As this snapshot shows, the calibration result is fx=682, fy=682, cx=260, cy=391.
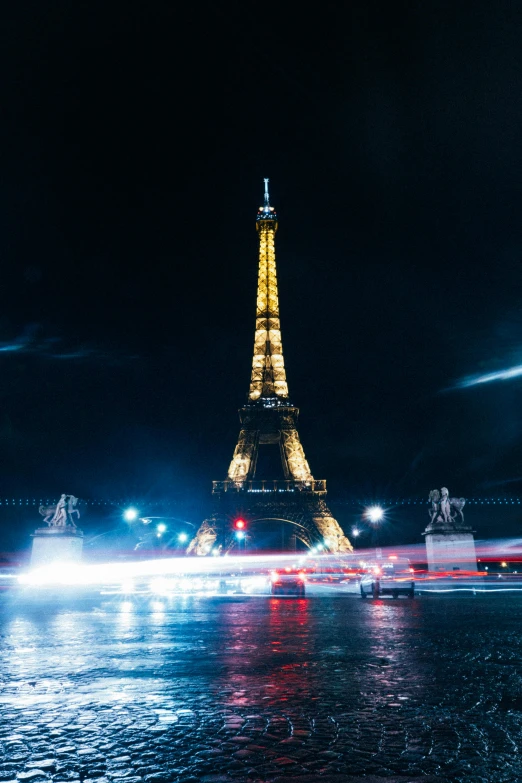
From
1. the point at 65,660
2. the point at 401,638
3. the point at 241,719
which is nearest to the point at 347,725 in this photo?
the point at 241,719

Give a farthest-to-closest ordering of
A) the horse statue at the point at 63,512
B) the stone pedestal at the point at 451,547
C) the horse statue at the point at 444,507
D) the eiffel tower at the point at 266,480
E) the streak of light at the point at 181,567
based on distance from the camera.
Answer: the eiffel tower at the point at 266,480, the horse statue at the point at 63,512, the streak of light at the point at 181,567, the horse statue at the point at 444,507, the stone pedestal at the point at 451,547

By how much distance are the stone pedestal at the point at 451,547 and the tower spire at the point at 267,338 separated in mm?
41071

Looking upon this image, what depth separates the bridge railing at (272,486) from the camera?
7138cm

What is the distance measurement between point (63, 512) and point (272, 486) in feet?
115

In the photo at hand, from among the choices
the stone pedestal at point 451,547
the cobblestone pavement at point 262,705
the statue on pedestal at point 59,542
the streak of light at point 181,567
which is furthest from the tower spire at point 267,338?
the cobblestone pavement at point 262,705

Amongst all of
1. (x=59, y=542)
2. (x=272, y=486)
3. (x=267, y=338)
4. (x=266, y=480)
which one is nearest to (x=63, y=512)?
(x=59, y=542)

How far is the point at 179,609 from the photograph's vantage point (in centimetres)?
1912

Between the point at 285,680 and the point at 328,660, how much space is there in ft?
5.44

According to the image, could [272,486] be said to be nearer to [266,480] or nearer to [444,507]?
[266,480]

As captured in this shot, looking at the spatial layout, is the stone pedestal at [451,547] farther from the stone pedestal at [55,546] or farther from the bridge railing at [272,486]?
the bridge railing at [272,486]

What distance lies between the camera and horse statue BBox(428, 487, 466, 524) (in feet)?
120

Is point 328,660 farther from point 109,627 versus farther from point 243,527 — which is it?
point 243,527

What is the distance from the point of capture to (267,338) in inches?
3103

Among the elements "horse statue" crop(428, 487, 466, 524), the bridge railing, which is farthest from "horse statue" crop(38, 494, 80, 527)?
the bridge railing
